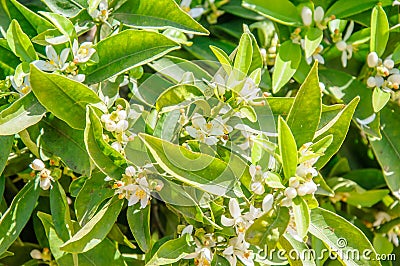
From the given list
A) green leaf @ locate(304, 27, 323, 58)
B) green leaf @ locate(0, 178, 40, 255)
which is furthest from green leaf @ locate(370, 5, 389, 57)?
green leaf @ locate(0, 178, 40, 255)

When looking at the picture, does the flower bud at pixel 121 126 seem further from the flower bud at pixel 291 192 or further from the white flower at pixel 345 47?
the white flower at pixel 345 47

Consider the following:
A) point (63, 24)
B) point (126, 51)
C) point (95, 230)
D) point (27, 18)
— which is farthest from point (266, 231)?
point (27, 18)

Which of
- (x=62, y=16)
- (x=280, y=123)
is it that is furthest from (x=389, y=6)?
(x=62, y=16)

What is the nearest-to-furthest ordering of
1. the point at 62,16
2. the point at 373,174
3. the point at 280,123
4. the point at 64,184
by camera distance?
the point at 280,123
the point at 62,16
the point at 64,184
the point at 373,174

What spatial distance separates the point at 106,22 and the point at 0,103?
9.6 inches

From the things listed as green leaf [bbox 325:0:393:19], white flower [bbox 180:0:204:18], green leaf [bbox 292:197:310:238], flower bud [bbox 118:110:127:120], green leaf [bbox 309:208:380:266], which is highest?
green leaf [bbox 325:0:393:19]

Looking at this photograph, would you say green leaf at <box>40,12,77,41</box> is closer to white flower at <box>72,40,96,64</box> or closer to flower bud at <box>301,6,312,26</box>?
white flower at <box>72,40,96,64</box>

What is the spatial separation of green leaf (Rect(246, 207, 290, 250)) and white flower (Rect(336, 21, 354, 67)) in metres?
0.53

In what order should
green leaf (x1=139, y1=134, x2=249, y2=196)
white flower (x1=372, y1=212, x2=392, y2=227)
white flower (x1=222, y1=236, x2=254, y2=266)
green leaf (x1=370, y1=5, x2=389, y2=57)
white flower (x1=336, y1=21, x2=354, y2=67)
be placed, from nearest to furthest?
green leaf (x1=139, y1=134, x2=249, y2=196), white flower (x1=222, y1=236, x2=254, y2=266), green leaf (x1=370, y1=5, x2=389, y2=57), white flower (x1=336, y1=21, x2=354, y2=67), white flower (x1=372, y1=212, x2=392, y2=227)

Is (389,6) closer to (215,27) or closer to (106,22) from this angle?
(215,27)

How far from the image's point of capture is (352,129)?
1.57 metres

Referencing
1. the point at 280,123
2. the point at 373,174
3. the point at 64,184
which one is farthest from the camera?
the point at 373,174

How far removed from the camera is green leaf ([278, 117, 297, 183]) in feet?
3.05

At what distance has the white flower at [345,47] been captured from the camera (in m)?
1.35
